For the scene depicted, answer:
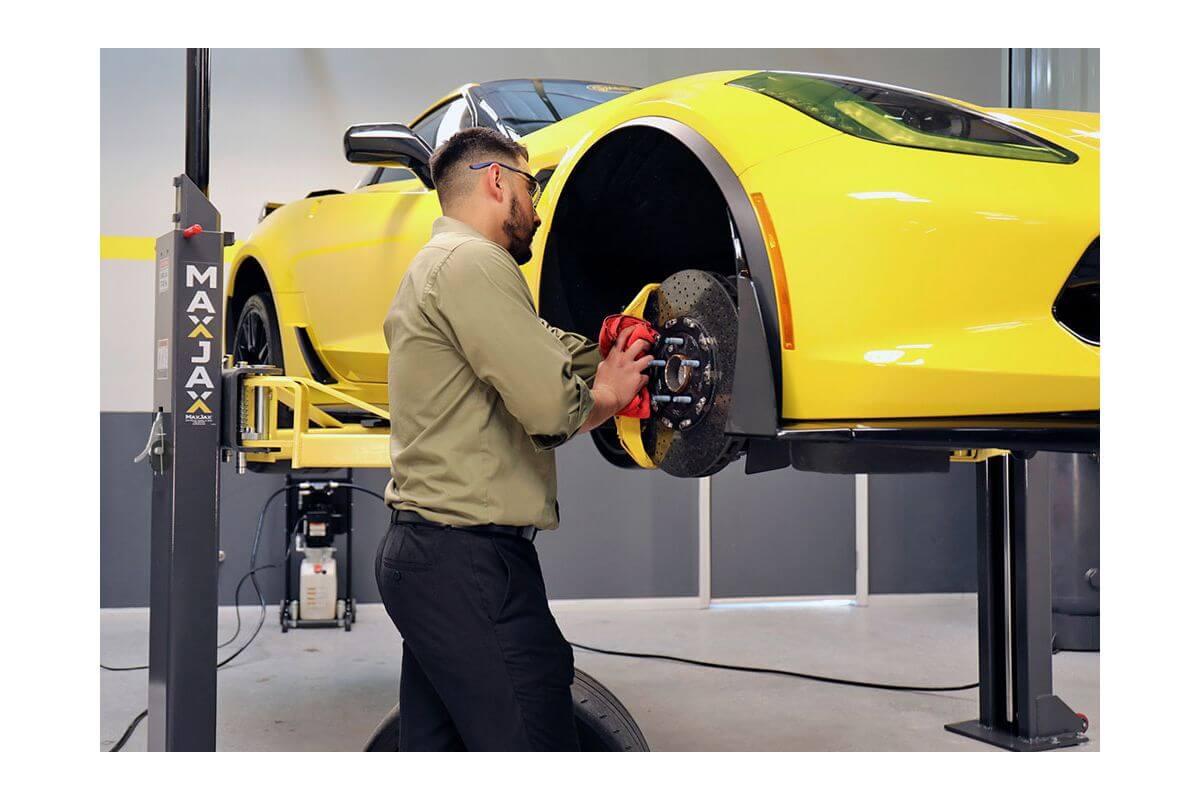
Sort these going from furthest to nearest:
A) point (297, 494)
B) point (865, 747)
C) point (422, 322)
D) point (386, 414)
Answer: point (297, 494), point (865, 747), point (386, 414), point (422, 322)

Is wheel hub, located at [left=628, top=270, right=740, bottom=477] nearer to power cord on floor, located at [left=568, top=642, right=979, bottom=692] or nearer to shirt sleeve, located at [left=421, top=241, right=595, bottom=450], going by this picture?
shirt sleeve, located at [left=421, top=241, right=595, bottom=450]

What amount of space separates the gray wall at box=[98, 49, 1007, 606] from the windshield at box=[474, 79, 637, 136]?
3.12 meters

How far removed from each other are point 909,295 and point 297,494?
A: 4.89 metres

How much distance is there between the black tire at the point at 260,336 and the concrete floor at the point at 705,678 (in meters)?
1.20

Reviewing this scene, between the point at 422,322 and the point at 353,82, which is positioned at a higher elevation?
the point at 353,82

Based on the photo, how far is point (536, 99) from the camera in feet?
10.1

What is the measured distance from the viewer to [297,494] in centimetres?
598

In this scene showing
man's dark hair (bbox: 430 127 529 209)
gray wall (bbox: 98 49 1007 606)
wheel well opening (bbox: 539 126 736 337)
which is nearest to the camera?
man's dark hair (bbox: 430 127 529 209)

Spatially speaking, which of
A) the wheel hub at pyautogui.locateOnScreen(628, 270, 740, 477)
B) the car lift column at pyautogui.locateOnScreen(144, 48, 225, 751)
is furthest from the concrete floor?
the wheel hub at pyautogui.locateOnScreen(628, 270, 740, 477)

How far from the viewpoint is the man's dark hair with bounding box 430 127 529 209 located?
2.04 metres

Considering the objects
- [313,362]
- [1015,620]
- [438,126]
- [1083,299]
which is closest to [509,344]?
[1083,299]

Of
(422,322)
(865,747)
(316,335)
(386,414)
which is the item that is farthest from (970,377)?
(865,747)

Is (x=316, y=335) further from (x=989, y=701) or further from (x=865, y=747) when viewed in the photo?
(x=989, y=701)

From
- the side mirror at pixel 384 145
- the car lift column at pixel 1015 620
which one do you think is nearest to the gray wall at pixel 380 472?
the car lift column at pixel 1015 620
